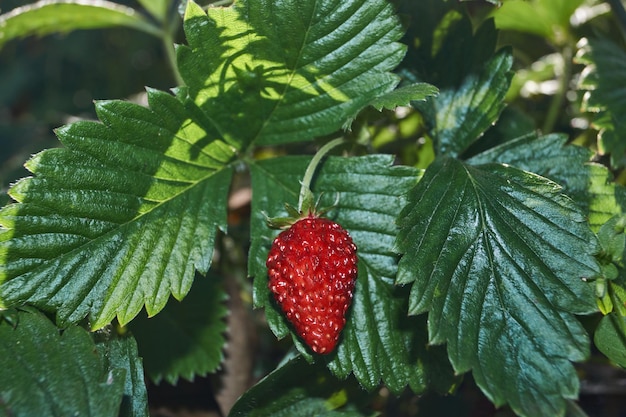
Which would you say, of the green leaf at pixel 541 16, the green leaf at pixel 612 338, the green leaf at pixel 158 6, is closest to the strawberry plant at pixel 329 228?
the green leaf at pixel 612 338

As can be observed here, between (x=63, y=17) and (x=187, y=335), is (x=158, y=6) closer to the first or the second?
(x=63, y=17)

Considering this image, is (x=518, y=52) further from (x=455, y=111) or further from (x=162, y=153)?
(x=162, y=153)

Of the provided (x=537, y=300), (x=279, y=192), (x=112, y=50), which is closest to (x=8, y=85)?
(x=112, y=50)

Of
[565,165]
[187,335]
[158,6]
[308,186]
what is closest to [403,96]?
[308,186]

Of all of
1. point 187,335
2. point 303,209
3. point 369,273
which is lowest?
point 187,335

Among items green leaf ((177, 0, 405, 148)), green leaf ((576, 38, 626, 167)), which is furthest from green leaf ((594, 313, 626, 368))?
green leaf ((177, 0, 405, 148))

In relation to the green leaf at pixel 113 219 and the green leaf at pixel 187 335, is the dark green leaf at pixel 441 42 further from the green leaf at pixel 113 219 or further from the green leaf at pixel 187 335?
the green leaf at pixel 187 335
